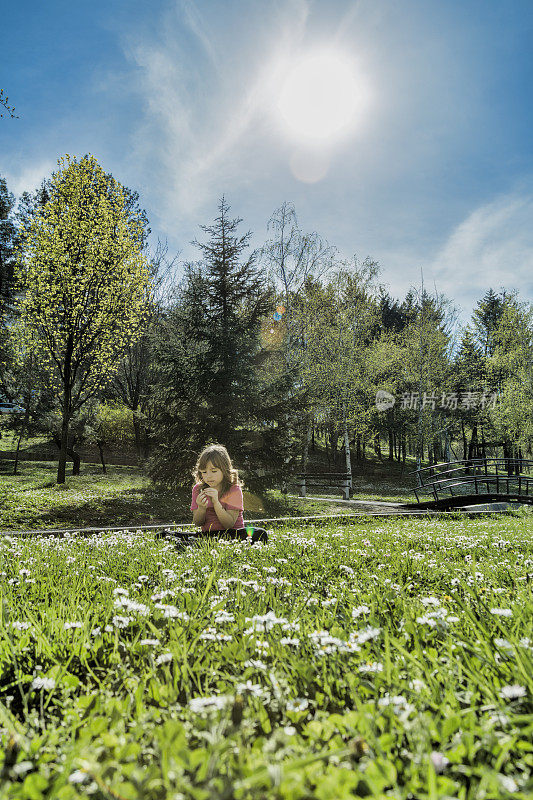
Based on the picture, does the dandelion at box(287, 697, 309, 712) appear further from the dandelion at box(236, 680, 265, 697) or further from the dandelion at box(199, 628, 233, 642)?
the dandelion at box(199, 628, 233, 642)

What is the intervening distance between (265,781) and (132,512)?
1150 centimetres

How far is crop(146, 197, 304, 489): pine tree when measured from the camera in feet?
47.1

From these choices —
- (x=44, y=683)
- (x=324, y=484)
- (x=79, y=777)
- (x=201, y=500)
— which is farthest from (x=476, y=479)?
(x=79, y=777)

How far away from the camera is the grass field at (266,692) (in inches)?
38.7

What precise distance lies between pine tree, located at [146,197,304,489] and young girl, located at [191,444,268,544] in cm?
886

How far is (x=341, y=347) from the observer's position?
2336cm

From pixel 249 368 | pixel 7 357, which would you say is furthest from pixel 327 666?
pixel 7 357

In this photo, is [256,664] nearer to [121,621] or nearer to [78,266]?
[121,621]

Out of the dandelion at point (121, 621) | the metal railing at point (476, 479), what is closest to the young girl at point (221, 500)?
the dandelion at point (121, 621)

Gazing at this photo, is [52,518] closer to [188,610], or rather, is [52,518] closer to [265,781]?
[188,610]

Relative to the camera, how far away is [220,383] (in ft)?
47.9

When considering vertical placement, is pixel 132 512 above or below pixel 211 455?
below

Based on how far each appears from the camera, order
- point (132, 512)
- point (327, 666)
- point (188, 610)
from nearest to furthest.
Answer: point (327, 666) → point (188, 610) → point (132, 512)

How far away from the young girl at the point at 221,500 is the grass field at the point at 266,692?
85.6 inches
